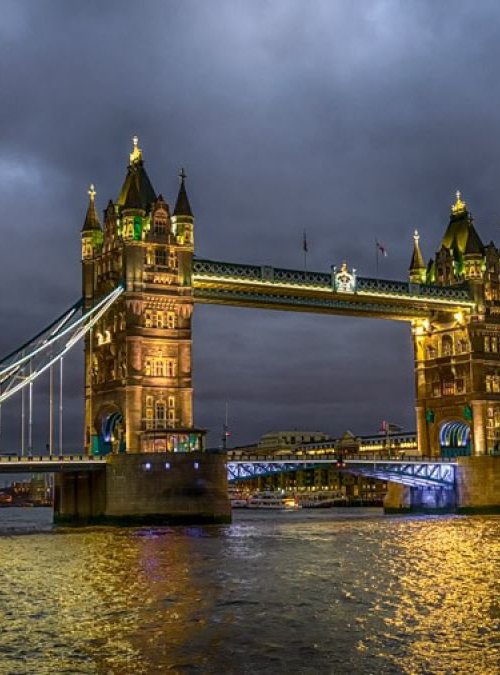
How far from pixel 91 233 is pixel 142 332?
12291 mm

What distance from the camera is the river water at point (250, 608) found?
28016mm

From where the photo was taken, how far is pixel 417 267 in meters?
120

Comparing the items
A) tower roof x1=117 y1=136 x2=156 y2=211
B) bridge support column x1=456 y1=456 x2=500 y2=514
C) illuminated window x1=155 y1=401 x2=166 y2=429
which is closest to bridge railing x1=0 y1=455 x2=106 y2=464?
illuminated window x1=155 y1=401 x2=166 y2=429

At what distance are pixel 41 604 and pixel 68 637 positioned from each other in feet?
23.8

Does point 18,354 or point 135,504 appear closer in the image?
point 135,504

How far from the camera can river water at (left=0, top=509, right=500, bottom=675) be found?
28.0m

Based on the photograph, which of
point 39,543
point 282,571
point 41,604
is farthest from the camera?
point 39,543

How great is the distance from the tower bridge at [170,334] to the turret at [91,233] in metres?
0.11

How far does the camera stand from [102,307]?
90.5 m

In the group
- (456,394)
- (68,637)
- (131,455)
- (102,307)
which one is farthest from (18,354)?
(68,637)

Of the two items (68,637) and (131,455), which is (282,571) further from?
(131,455)

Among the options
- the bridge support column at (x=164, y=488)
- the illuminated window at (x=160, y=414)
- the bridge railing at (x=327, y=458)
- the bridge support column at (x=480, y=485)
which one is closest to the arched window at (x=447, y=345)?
the bridge railing at (x=327, y=458)

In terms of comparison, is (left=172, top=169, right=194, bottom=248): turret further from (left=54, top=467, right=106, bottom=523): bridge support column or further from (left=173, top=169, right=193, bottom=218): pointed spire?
(left=54, top=467, right=106, bottom=523): bridge support column

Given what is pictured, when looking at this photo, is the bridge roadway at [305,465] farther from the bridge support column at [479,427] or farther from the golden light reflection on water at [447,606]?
the golden light reflection on water at [447,606]
